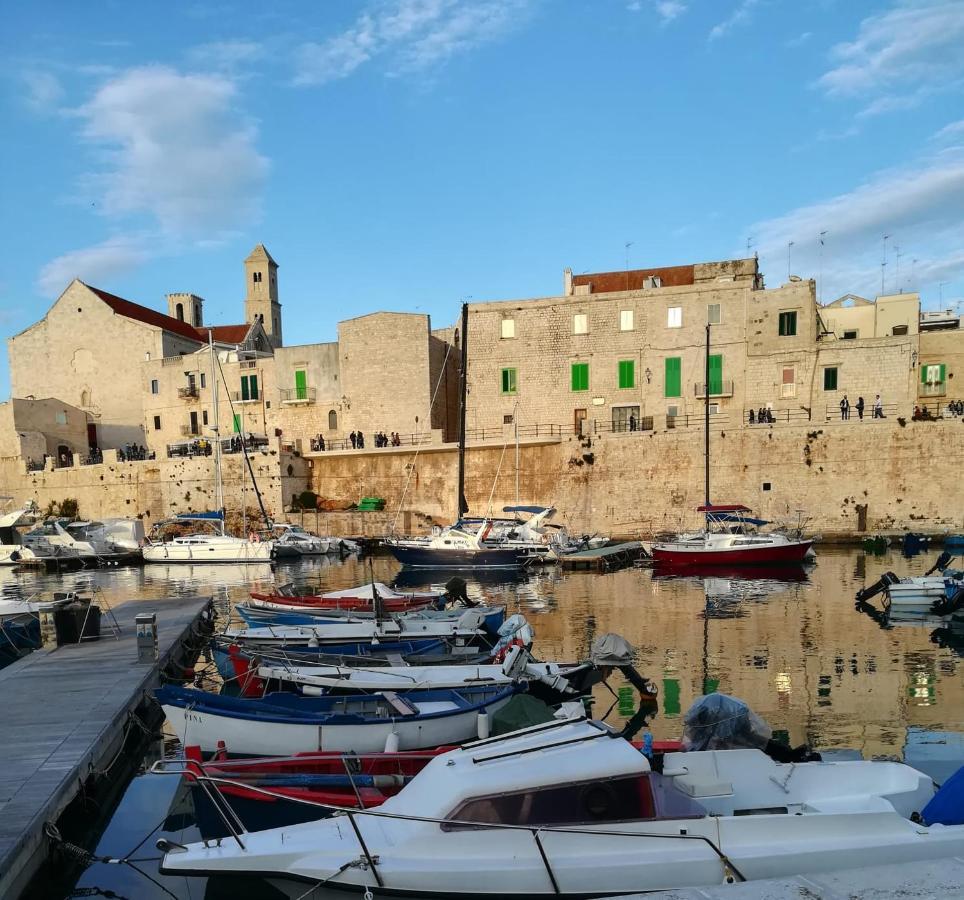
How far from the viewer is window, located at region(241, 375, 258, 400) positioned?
43781mm

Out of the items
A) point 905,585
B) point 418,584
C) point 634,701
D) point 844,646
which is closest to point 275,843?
point 634,701

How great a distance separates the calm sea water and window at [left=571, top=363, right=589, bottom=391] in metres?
13.0

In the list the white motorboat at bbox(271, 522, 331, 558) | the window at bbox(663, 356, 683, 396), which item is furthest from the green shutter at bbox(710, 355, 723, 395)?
the white motorboat at bbox(271, 522, 331, 558)

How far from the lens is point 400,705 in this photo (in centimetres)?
884

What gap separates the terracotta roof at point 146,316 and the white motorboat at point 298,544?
23.8 metres

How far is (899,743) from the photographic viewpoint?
9.27m

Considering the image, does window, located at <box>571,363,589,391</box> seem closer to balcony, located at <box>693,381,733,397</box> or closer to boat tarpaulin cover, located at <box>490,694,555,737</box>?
balcony, located at <box>693,381,733,397</box>

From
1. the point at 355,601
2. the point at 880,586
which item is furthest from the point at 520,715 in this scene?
the point at 880,586

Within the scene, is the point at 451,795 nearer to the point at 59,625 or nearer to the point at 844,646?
the point at 59,625

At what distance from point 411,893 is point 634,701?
6.74 meters

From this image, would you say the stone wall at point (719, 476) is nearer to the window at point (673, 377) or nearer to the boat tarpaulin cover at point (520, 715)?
the window at point (673, 377)

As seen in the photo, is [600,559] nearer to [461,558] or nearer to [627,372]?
[461,558]

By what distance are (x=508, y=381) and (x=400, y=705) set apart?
30250mm

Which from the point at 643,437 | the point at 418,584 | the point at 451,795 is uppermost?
the point at 643,437
